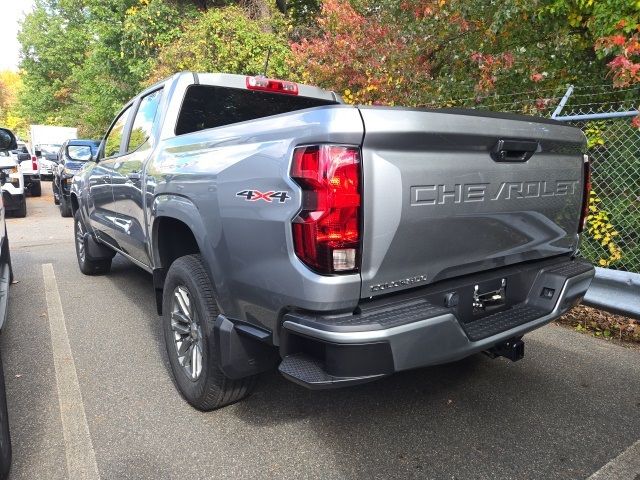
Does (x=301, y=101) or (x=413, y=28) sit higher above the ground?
(x=413, y=28)

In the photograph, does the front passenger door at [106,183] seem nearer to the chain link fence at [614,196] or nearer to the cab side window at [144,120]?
the cab side window at [144,120]

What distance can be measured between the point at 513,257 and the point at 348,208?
120 cm

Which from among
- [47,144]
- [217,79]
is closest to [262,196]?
[217,79]

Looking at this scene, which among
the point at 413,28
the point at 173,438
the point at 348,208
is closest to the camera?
the point at 348,208

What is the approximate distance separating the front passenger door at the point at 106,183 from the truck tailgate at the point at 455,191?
3.23 metres

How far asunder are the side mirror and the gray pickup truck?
2.77 meters

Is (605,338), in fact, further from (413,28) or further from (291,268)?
(413,28)

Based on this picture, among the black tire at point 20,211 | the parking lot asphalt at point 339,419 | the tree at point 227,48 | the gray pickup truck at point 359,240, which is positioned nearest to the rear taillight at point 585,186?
the gray pickup truck at point 359,240

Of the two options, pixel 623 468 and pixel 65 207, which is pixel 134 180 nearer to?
pixel 623 468

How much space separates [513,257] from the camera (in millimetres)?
2703

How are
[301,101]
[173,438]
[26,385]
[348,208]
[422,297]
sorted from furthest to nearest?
[301,101]
[26,385]
[173,438]
[422,297]
[348,208]

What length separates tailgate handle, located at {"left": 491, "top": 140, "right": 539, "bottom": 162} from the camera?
2.41m

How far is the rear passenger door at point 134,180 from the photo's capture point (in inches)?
148

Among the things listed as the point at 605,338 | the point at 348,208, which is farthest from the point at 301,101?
the point at 605,338
